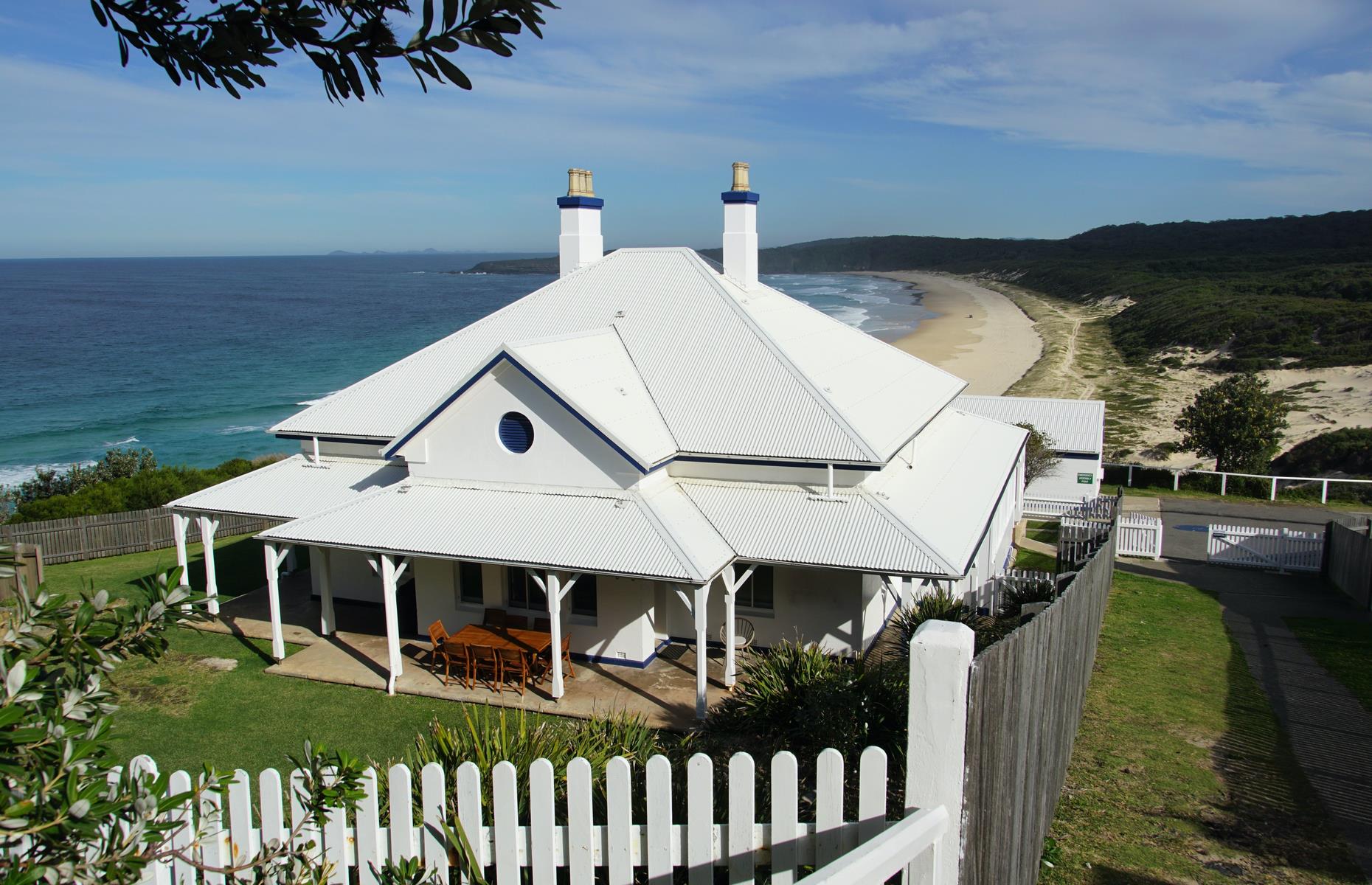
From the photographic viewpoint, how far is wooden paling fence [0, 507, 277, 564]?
81.0 feet

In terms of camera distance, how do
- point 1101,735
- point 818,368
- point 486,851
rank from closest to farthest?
point 486,851, point 1101,735, point 818,368

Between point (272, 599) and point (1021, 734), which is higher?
point (1021, 734)

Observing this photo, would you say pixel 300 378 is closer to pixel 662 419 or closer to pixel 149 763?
pixel 662 419

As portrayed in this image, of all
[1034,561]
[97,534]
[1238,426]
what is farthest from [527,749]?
[1238,426]

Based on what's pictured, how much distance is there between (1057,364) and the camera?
69.5 metres

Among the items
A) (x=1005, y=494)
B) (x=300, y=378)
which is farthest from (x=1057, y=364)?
(x=300, y=378)

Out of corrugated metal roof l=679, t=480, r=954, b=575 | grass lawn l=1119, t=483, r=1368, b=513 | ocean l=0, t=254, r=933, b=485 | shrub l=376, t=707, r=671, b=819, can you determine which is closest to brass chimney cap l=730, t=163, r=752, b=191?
corrugated metal roof l=679, t=480, r=954, b=575

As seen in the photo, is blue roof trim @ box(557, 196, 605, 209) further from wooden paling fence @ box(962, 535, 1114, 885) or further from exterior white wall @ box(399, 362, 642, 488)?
wooden paling fence @ box(962, 535, 1114, 885)

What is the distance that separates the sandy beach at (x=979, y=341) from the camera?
212 feet

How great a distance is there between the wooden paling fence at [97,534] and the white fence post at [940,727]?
23.3m

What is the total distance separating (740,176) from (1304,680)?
46.7 feet

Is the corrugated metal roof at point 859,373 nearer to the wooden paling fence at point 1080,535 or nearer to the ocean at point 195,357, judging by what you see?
the wooden paling fence at point 1080,535

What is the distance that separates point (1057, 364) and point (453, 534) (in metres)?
61.4

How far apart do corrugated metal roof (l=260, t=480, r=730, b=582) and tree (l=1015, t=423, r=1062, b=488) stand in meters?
15.4
